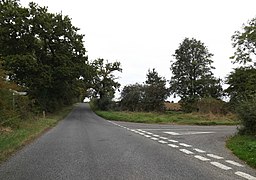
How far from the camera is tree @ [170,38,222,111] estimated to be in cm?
7106

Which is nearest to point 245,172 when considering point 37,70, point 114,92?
point 37,70

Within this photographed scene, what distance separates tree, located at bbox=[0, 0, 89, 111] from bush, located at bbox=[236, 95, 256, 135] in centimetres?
2967

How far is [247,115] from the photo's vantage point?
51.4ft

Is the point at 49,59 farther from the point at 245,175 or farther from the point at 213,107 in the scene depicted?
the point at 245,175

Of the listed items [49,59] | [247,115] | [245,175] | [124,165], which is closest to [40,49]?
[49,59]

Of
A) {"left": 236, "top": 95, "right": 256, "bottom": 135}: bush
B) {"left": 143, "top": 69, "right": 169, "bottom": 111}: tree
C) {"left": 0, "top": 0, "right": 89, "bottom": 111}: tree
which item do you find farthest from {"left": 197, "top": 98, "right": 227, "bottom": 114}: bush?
{"left": 236, "top": 95, "right": 256, "bottom": 135}: bush

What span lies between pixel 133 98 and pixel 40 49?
2602 centimetres

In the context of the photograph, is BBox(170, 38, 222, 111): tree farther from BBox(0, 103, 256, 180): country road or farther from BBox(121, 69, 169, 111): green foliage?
BBox(0, 103, 256, 180): country road

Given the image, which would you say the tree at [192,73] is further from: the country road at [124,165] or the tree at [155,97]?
the country road at [124,165]

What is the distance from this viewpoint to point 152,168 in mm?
8070

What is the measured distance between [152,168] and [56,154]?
3.75 m

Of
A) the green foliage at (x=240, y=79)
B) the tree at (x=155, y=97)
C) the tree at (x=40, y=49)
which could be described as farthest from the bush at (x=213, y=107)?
the tree at (x=155, y=97)

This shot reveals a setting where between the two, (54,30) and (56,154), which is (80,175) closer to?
→ (56,154)

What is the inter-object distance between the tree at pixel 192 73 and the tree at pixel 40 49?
98.8 ft
